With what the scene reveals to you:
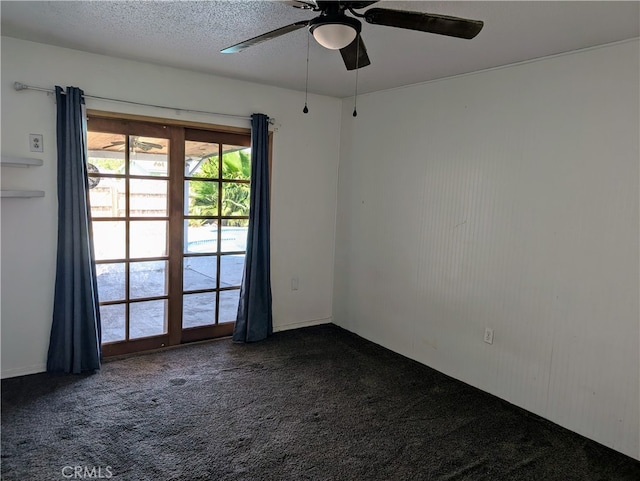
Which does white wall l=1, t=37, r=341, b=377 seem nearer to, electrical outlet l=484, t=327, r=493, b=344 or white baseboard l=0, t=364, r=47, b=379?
white baseboard l=0, t=364, r=47, b=379

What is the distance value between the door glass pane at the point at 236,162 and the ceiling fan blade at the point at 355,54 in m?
1.83

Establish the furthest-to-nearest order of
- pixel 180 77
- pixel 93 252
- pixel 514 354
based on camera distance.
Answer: pixel 180 77
pixel 93 252
pixel 514 354

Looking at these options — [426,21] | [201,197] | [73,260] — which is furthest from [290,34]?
[73,260]

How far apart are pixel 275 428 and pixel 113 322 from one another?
69.6 inches

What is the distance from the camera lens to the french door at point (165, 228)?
11.2 feet

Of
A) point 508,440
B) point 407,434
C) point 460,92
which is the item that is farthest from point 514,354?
point 460,92

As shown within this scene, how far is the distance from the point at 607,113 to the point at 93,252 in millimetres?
3578

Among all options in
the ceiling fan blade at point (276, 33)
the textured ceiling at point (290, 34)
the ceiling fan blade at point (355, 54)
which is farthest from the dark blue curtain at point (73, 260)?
the ceiling fan blade at point (355, 54)

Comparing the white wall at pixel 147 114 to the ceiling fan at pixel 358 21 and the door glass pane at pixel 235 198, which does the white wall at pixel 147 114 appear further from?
the ceiling fan at pixel 358 21

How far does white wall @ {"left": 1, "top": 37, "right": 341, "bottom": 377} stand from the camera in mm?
3010

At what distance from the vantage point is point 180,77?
357cm

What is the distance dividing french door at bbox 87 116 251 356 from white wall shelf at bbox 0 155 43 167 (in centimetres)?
42

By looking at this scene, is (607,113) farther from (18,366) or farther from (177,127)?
(18,366)

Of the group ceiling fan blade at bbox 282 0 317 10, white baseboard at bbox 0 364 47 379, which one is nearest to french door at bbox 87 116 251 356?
white baseboard at bbox 0 364 47 379
